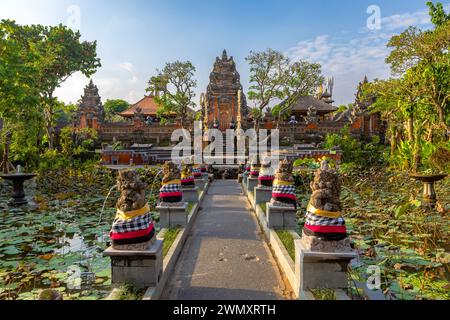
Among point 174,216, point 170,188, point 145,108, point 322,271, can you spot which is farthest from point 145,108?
point 322,271

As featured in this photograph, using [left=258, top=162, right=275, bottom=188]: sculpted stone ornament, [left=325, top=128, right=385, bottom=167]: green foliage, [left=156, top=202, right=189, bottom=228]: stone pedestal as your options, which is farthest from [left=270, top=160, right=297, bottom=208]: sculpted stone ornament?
[left=325, top=128, right=385, bottom=167]: green foliage

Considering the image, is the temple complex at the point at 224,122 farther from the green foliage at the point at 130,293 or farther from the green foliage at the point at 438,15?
the green foliage at the point at 130,293

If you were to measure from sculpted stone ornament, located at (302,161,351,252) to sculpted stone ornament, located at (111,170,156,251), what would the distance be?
2175mm

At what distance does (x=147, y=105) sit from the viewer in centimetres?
4081

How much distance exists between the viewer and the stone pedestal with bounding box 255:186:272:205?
948cm

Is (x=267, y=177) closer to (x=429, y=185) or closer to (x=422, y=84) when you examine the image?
(x=429, y=185)

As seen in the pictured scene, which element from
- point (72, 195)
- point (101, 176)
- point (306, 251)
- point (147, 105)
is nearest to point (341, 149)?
point (101, 176)

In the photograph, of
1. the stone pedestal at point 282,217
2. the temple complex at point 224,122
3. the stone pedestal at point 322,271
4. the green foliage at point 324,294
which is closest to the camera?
the green foliage at point 324,294

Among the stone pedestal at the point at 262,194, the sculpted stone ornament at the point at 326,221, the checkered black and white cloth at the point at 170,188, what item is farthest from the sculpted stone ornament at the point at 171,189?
the sculpted stone ornament at the point at 326,221

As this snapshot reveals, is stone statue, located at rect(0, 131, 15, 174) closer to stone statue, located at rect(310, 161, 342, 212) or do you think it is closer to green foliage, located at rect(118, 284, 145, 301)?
green foliage, located at rect(118, 284, 145, 301)

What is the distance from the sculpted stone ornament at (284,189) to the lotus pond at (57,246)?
12.4ft

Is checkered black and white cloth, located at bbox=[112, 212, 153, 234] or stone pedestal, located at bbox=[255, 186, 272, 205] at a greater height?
checkered black and white cloth, located at bbox=[112, 212, 153, 234]

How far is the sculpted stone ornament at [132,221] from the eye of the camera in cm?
419

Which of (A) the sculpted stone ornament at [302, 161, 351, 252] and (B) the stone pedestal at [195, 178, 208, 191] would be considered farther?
(B) the stone pedestal at [195, 178, 208, 191]
